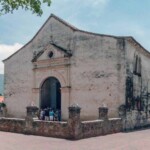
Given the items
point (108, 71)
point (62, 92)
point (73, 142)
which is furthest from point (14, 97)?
point (73, 142)

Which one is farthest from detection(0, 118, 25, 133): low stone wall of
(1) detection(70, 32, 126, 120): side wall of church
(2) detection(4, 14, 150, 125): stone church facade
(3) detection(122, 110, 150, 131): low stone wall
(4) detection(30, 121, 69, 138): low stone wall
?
(3) detection(122, 110, 150, 131): low stone wall

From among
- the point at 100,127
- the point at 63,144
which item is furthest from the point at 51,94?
the point at 63,144

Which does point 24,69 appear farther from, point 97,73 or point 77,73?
point 97,73

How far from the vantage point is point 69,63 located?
2180 cm

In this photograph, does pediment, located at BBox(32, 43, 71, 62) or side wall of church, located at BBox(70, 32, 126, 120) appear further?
pediment, located at BBox(32, 43, 71, 62)

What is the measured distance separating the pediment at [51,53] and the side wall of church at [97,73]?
35.2 inches

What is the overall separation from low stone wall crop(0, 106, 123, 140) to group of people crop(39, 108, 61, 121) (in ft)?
→ 13.7

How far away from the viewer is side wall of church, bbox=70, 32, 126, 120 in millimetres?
19406

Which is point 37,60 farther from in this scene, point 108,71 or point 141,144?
point 141,144

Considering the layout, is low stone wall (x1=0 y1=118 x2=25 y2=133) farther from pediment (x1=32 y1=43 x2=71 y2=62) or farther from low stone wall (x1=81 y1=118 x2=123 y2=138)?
pediment (x1=32 y1=43 x2=71 y2=62)

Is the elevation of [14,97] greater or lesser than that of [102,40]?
lesser

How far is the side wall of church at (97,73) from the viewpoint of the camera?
19406 millimetres

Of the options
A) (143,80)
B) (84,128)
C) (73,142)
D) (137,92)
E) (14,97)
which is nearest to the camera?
(73,142)

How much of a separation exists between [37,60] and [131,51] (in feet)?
25.6
